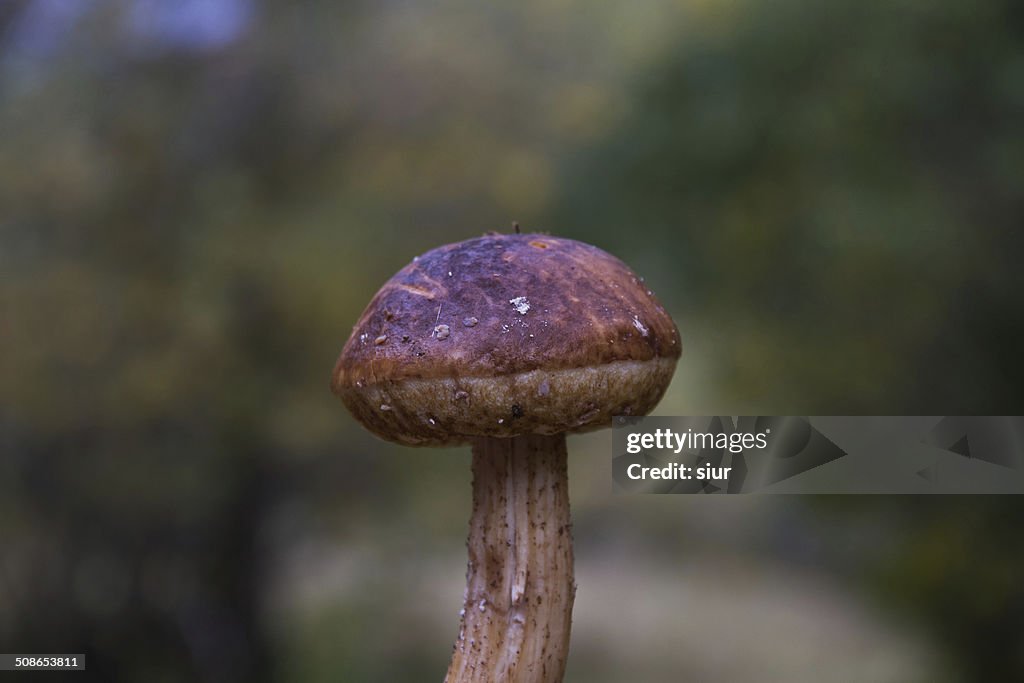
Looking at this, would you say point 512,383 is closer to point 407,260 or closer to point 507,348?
point 507,348

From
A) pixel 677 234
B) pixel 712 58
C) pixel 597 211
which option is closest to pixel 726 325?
pixel 677 234

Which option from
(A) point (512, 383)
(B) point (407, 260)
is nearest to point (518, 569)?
(A) point (512, 383)

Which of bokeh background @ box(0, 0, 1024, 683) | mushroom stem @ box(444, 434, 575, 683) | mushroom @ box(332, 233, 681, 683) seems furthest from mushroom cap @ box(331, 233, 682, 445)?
bokeh background @ box(0, 0, 1024, 683)

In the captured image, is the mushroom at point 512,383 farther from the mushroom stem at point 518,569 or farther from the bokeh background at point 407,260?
the bokeh background at point 407,260

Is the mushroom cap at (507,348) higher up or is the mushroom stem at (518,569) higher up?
the mushroom cap at (507,348)

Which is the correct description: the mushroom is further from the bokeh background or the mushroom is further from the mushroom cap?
the bokeh background

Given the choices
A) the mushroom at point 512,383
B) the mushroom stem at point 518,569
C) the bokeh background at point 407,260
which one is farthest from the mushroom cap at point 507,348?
the bokeh background at point 407,260
